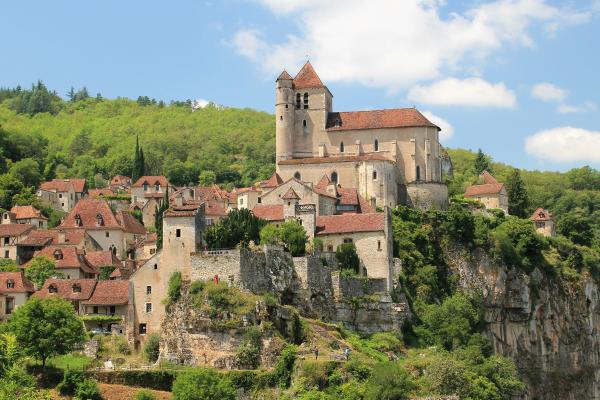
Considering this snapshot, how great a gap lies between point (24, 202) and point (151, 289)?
40003 mm

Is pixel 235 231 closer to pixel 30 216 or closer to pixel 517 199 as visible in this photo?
pixel 30 216

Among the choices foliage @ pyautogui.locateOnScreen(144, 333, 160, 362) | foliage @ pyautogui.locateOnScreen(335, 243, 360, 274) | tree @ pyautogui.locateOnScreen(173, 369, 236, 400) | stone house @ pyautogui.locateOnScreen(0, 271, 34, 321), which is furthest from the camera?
foliage @ pyautogui.locateOnScreen(335, 243, 360, 274)

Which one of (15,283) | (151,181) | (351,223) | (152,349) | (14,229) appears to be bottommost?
(152,349)

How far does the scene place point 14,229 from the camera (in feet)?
288

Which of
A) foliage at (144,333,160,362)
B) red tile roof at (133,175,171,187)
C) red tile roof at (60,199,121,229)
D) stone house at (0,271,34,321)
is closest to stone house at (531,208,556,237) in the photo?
red tile roof at (133,175,171,187)

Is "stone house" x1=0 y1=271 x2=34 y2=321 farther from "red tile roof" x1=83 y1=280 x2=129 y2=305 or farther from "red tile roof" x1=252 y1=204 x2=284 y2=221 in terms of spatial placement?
"red tile roof" x1=252 y1=204 x2=284 y2=221

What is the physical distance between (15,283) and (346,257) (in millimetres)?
22718

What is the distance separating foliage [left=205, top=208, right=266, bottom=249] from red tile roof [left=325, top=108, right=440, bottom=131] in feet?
77.0

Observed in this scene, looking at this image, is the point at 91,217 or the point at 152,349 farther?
the point at 91,217

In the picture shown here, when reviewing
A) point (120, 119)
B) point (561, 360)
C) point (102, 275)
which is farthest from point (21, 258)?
point (120, 119)

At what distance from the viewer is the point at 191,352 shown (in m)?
64.8

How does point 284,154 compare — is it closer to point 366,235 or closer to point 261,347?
point 366,235

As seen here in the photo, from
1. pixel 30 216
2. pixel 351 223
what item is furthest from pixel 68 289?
pixel 30 216

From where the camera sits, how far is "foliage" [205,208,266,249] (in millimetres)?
70562
